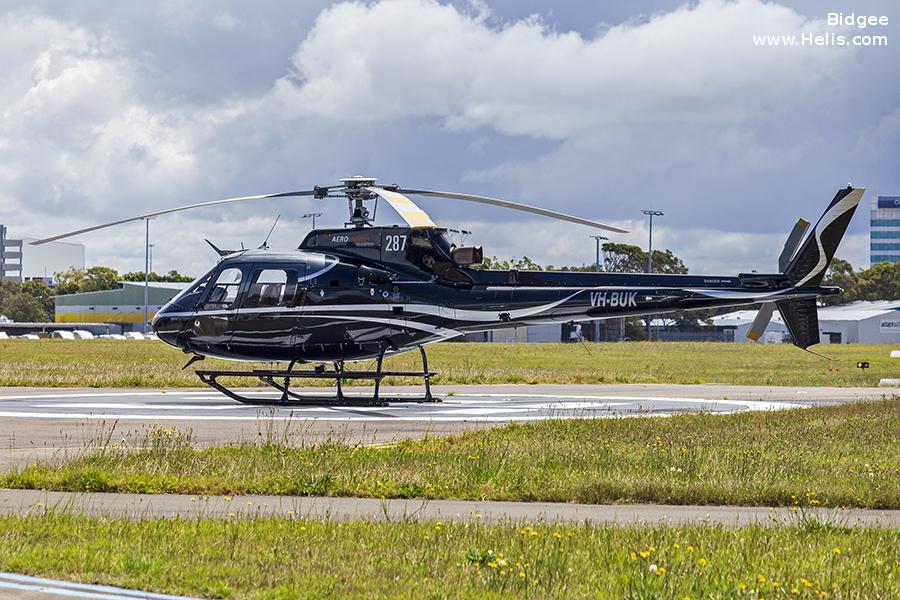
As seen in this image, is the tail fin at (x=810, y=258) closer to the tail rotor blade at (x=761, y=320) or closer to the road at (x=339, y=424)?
the tail rotor blade at (x=761, y=320)

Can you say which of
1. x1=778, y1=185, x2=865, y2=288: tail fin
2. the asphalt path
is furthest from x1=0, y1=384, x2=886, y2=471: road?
the asphalt path

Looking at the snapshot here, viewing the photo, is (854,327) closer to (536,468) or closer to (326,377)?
(326,377)

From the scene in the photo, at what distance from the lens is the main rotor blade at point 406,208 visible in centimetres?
2586

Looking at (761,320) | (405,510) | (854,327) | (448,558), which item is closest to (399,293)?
(761,320)

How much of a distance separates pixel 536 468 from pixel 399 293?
1216cm

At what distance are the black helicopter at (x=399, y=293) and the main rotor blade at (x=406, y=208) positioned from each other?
0.12 ft

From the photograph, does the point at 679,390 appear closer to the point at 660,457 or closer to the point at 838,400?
the point at 838,400

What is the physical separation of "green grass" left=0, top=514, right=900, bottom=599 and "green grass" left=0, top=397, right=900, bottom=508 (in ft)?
7.69

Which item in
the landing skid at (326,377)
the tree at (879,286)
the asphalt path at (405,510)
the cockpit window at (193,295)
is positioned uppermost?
the tree at (879,286)

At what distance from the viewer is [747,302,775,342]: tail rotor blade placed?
2661 cm

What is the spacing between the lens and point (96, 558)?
9125 mm

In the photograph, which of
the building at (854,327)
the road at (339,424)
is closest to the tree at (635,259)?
the building at (854,327)

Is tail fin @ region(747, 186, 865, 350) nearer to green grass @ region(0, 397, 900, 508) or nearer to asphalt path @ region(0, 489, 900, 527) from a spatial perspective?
green grass @ region(0, 397, 900, 508)

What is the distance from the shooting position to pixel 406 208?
2614 cm
